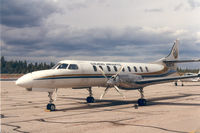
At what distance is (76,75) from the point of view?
17.8m

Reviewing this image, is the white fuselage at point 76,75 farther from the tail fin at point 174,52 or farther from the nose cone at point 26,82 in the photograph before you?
the tail fin at point 174,52

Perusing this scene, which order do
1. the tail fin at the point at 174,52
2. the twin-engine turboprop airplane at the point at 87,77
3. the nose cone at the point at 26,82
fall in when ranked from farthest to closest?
the tail fin at the point at 174,52 → the twin-engine turboprop airplane at the point at 87,77 → the nose cone at the point at 26,82

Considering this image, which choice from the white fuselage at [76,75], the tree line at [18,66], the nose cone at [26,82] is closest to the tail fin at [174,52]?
the white fuselage at [76,75]

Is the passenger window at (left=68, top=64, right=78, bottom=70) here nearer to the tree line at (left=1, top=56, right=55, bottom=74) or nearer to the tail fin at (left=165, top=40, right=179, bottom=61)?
the tail fin at (left=165, top=40, right=179, bottom=61)

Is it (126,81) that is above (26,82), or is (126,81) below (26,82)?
below

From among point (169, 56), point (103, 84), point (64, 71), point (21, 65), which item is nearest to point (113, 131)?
point (64, 71)

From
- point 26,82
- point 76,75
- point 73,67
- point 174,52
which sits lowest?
point 26,82

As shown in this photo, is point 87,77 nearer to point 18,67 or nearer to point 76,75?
point 76,75

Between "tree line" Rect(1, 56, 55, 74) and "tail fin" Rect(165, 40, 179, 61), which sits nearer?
"tail fin" Rect(165, 40, 179, 61)

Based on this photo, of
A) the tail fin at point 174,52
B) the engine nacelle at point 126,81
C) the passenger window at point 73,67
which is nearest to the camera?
the passenger window at point 73,67

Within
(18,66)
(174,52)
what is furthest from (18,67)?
(174,52)

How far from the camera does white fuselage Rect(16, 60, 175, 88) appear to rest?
15.4m

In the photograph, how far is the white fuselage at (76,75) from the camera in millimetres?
15432

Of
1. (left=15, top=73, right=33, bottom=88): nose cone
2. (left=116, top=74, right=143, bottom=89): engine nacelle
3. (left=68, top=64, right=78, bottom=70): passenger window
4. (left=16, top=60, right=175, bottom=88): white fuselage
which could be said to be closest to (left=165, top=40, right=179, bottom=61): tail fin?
(left=16, top=60, right=175, bottom=88): white fuselage
